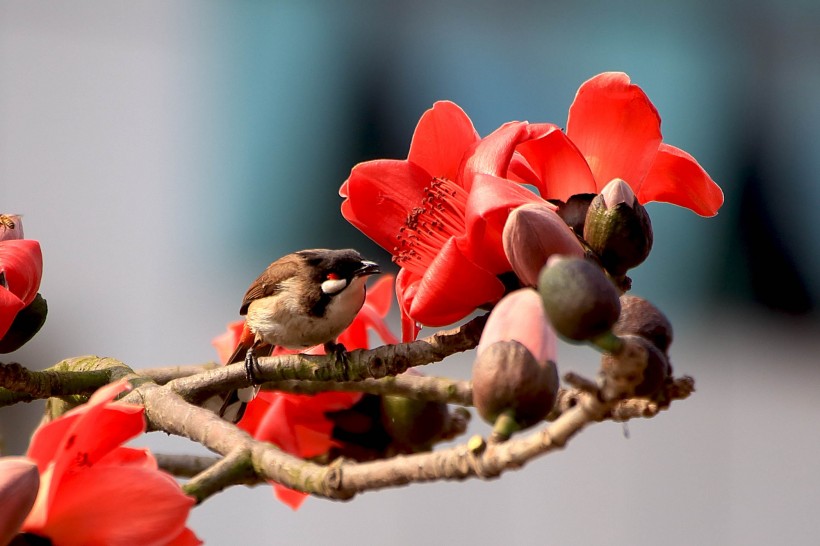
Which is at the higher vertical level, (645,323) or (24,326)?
(645,323)

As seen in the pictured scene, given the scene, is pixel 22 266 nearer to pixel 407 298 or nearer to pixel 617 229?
pixel 407 298

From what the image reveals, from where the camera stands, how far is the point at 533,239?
0.62m

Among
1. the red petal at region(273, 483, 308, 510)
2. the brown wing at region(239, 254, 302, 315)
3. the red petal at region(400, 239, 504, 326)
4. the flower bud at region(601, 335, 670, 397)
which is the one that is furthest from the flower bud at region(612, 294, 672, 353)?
the brown wing at region(239, 254, 302, 315)

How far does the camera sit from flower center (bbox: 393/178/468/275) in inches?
30.7

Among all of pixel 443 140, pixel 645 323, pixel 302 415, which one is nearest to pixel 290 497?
pixel 302 415

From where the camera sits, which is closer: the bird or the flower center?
the flower center

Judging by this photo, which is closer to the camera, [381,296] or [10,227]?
[10,227]

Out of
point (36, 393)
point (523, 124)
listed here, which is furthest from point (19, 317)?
point (523, 124)

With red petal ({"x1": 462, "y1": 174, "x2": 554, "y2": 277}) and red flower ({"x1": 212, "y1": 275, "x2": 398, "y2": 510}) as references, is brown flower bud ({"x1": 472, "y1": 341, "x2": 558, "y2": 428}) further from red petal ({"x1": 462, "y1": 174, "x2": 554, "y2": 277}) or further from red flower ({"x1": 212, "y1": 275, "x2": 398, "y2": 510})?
red flower ({"x1": 212, "y1": 275, "x2": 398, "y2": 510})

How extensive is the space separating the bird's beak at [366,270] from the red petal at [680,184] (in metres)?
0.63

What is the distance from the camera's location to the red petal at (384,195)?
2.63ft

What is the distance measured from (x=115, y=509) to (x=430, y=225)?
331mm

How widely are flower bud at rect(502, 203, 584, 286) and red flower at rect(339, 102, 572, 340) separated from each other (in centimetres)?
6

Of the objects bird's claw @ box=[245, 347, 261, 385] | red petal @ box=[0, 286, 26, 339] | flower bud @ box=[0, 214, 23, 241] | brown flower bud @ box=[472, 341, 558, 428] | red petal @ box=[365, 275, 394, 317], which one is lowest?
red petal @ box=[365, 275, 394, 317]
